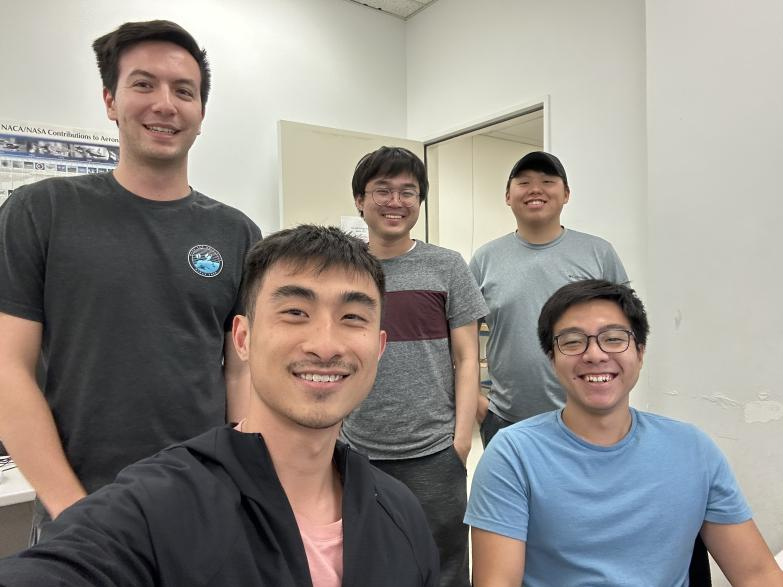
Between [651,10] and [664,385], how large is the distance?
168 cm

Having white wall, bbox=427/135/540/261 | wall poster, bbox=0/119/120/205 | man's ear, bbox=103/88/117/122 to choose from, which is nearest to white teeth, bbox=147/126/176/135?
man's ear, bbox=103/88/117/122

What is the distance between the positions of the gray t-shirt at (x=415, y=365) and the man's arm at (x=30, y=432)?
854mm

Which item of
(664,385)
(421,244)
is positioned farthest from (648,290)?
(421,244)

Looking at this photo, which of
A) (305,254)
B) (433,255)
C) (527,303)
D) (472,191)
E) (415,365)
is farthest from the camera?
(472,191)

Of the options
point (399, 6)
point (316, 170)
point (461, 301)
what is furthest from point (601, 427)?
point (399, 6)

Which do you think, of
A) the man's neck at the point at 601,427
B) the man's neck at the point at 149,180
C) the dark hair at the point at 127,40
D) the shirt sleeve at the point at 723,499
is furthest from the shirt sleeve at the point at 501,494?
the dark hair at the point at 127,40

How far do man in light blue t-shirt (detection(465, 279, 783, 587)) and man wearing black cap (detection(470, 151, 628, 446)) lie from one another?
2.01ft

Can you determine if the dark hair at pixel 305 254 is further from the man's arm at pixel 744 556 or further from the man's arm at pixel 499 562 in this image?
the man's arm at pixel 744 556

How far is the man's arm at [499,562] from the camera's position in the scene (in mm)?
1113

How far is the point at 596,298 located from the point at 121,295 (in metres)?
1.09

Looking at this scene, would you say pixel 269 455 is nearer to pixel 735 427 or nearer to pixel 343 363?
pixel 343 363

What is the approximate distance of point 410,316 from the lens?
1717mm

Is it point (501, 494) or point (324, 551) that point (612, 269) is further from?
point (324, 551)

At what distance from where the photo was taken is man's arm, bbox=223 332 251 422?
1271 mm
